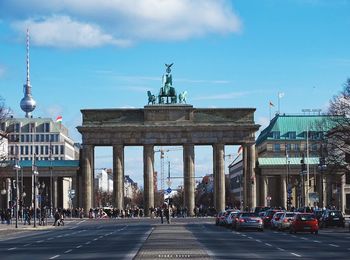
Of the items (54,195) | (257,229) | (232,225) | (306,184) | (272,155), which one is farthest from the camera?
(272,155)

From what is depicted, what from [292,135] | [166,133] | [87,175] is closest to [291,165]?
[166,133]

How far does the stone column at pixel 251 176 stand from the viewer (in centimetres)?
13688

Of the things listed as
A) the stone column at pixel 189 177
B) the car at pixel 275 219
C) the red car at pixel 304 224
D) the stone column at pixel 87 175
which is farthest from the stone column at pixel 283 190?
the red car at pixel 304 224

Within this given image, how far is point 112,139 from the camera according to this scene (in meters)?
139

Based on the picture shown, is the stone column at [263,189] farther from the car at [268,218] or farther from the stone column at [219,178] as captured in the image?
the car at [268,218]

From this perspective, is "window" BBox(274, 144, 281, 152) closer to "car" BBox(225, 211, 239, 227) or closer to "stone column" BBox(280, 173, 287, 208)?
"stone column" BBox(280, 173, 287, 208)

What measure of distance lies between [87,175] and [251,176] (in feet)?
79.6

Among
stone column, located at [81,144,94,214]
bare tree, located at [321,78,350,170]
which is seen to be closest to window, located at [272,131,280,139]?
stone column, located at [81,144,94,214]

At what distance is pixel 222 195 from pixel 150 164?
1162 centimetres

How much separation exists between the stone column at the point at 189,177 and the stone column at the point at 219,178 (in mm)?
3636

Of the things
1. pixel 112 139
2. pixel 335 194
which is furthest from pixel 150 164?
pixel 335 194

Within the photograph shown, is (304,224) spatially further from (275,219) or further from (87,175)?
(87,175)

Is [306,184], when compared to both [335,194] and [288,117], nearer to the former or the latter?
[335,194]

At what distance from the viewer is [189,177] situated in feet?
447
